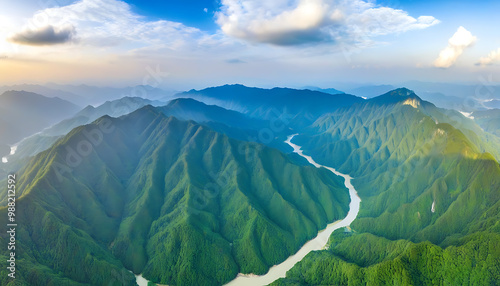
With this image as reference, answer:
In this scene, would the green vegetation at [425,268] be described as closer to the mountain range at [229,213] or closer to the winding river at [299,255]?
the mountain range at [229,213]

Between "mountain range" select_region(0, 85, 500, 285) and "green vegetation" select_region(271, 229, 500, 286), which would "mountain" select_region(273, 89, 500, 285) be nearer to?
"green vegetation" select_region(271, 229, 500, 286)

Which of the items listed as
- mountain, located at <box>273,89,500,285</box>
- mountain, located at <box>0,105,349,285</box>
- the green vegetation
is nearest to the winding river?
mountain, located at <box>0,105,349,285</box>

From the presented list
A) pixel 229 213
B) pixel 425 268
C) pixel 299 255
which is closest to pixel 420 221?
pixel 425 268

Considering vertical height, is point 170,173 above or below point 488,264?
above

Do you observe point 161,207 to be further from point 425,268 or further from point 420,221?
point 420,221

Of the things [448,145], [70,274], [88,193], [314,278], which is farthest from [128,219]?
[448,145]

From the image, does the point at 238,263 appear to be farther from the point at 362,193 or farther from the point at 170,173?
the point at 362,193
